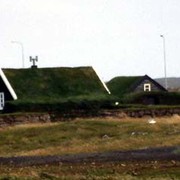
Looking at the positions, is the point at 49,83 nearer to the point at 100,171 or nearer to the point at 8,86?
the point at 8,86

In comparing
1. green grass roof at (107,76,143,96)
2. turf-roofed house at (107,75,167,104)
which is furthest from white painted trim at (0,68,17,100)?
green grass roof at (107,76,143,96)

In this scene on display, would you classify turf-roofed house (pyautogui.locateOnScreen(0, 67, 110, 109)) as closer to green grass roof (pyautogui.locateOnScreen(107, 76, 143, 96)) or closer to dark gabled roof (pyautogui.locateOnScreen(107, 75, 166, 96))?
green grass roof (pyautogui.locateOnScreen(107, 76, 143, 96))

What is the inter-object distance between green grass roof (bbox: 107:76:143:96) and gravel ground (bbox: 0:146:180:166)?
46.8 metres

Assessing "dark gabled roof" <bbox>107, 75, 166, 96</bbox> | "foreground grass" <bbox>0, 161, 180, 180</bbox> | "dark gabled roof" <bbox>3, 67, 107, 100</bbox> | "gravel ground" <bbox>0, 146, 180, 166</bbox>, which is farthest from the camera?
"dark gabled roof" <bbox>107, 75, 166, 96</bbox>

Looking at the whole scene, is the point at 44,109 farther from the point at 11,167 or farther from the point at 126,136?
the point at 11,167

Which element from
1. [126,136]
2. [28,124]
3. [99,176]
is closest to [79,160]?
[99,176]

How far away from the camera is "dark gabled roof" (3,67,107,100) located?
67.9 meters

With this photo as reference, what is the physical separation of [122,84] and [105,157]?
52666mm

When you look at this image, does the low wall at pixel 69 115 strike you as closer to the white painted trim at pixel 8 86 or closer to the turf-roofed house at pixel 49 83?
the turf-roofed house at pixel 49 83

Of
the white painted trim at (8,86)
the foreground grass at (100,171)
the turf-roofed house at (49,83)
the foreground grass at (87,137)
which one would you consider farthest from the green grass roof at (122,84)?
the foreground grass at (100,171)

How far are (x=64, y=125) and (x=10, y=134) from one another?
12.6ft

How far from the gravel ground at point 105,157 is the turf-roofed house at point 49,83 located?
30.4 m

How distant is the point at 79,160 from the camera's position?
3123 centimetres

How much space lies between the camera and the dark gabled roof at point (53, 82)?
67875mm
